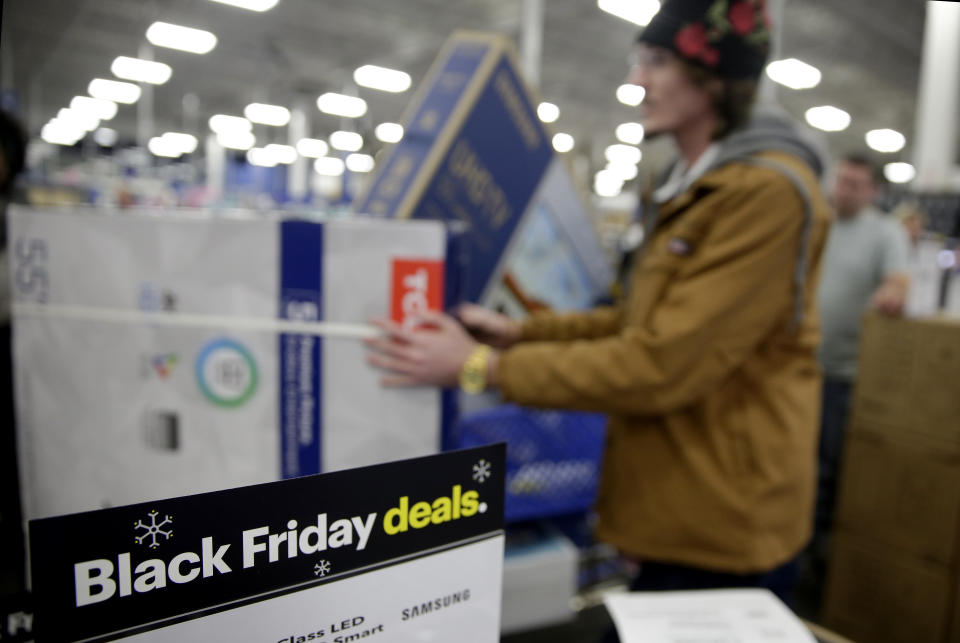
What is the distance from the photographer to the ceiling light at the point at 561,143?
4.73 feet

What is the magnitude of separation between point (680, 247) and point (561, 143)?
1.68 feet

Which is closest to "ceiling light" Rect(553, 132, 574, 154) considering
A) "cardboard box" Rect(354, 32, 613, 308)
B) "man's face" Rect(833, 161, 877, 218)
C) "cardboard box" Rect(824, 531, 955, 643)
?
"cardboard box" Rect(354, 32, 613, 308)

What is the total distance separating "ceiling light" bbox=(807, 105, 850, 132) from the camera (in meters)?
11.4

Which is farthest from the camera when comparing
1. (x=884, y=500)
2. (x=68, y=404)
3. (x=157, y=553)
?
(x=884, y=500)

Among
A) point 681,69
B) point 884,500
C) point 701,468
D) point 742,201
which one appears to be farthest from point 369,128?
point 884,500

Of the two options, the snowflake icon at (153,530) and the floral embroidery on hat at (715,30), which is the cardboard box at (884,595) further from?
the snowflake icon at (153,530)

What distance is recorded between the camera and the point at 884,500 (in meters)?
2.23

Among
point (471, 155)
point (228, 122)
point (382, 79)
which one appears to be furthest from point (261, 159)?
point (471, 155)

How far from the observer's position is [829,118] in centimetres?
1241

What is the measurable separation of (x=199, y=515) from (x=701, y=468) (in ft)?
3.03

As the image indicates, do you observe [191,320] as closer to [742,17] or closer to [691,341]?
[691,341]

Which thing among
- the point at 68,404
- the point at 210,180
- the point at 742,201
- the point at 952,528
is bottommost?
the point at 952,528

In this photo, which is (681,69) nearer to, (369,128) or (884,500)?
(369,128)

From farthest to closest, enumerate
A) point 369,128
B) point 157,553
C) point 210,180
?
point 210,180 < point 369,128 < point 157,553
